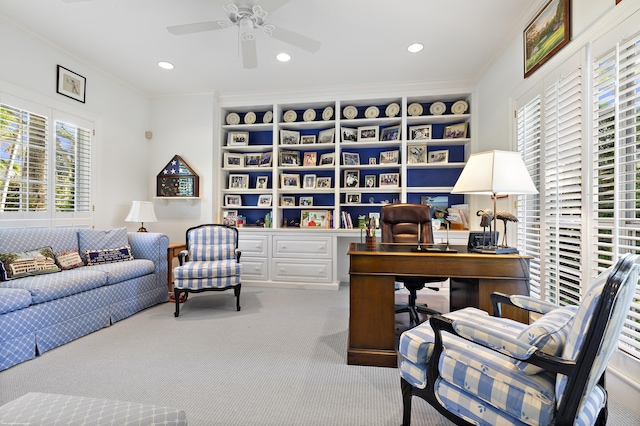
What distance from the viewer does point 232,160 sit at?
489 cm

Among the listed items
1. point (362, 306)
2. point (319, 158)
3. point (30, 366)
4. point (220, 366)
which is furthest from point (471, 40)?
point (30, 366)

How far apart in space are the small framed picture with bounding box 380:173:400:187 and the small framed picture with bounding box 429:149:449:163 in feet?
1.84

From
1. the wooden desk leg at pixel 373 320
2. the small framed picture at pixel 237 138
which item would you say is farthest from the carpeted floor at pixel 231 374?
the small framed picture at pixel 237 138

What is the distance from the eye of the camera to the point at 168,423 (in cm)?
103

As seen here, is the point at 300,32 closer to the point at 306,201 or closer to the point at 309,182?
the point at 309,182

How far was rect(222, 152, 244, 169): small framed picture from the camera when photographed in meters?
4.85

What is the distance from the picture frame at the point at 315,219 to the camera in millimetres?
4641

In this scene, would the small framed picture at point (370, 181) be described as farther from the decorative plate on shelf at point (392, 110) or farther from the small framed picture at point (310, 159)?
the decorative plate on shelf at point (392, 110)

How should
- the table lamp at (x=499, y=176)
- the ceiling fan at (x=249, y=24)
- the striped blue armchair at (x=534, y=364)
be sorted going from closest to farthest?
the striped blue armchair at (x=534, y=364)
the table lamp at (x=499, y=176)
the ceiling fan at (x=249, y=24)

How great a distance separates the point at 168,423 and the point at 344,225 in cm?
363

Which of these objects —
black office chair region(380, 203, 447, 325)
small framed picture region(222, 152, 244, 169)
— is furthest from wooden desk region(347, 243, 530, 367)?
small framed picture region(222, 152, 244, 169)

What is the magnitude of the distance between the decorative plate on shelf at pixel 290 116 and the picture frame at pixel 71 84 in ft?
8.49

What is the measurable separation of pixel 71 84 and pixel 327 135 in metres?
3.29

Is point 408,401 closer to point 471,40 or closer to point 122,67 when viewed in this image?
point 471,40
